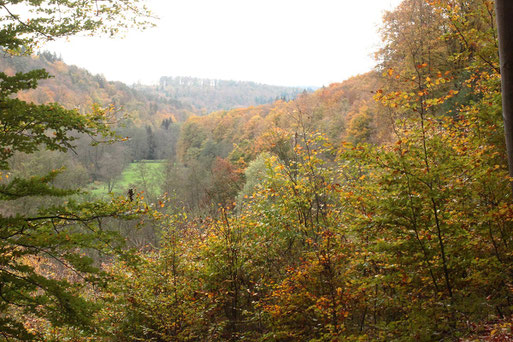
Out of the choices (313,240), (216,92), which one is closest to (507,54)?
(313,240)

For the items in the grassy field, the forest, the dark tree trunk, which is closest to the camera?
the dark tree trunk

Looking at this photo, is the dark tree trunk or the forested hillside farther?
the forested hillside

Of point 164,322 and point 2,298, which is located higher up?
point 2,298

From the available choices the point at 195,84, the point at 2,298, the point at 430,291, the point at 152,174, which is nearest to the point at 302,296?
the point at 430,291

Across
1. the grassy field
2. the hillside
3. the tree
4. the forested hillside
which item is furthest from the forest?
the forested hillside

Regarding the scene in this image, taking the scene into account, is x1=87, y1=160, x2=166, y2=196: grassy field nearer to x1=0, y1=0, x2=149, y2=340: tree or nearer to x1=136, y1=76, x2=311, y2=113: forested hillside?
x1=0, y1=0, x2=149, y2=340: tree

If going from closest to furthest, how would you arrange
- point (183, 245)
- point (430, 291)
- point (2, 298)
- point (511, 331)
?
point (511, 331), point (2, 298), point (430, 291), point (183, 245)

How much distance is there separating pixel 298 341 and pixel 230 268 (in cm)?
212

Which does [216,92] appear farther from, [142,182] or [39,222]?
[39,222]

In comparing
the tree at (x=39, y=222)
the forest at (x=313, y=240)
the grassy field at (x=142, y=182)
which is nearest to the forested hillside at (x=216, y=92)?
the grassy field at (x=142, y=182)

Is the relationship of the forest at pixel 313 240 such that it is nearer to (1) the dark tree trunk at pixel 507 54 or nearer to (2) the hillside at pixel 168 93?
(1) the dark tree trunk at pixel 507 54

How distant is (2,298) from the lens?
150 inches

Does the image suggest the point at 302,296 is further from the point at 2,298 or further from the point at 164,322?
the point at 2,298

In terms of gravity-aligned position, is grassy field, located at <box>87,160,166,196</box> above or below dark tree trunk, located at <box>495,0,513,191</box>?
below
